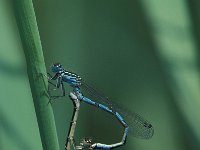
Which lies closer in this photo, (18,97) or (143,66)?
(18,97)

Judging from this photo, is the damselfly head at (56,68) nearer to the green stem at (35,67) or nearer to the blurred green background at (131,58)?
the blurred green background at (131,58)

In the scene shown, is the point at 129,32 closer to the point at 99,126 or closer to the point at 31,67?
the point at 99,126

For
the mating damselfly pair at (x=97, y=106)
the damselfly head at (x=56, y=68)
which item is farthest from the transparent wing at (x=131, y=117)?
the damselfly head at (x=56, y=68)

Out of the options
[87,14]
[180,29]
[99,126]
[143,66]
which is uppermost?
[87,14]

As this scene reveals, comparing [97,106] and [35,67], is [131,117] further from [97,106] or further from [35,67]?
[35,67]

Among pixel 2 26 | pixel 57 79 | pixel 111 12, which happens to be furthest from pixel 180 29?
pixel 2 26

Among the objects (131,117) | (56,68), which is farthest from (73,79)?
(131,117)

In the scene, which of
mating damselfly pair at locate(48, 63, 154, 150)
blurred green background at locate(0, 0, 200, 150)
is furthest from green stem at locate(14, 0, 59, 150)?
blurred green background at locate(0, 0, 200, 150)
